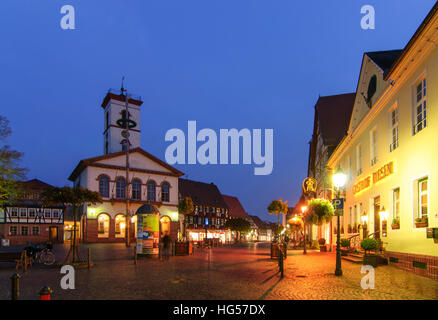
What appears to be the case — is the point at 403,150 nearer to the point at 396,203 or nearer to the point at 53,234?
the point at 396,203

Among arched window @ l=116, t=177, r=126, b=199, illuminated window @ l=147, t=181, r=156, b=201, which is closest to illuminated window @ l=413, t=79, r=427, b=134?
arched window @ l=116, t=177, r=126, b=199

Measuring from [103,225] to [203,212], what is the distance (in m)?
27.9

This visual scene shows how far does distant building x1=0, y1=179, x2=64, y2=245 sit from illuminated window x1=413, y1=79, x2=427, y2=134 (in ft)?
143

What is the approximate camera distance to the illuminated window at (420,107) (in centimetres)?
1305

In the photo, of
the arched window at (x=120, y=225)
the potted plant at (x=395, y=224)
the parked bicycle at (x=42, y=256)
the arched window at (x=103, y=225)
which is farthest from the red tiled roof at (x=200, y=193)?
the potted plant at (x=395, y=224)

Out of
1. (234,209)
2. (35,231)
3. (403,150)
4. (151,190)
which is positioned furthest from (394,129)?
(234,209)

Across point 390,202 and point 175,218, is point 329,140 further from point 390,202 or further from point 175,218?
point 175,218

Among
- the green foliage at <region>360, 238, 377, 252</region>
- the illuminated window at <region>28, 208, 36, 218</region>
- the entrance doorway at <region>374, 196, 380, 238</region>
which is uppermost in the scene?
the entrance doorway at <region>374, 196, 380, 238</region>

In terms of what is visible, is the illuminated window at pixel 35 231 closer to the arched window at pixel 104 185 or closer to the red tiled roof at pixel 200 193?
the arched window at pixel 104 185

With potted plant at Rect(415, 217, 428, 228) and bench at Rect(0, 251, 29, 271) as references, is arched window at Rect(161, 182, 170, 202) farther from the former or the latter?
potted plant at Rect(415, 217, 428, 228)

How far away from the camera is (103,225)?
47875mm

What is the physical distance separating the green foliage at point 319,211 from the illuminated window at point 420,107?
14.2m

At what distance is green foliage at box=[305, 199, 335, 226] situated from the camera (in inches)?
1070
